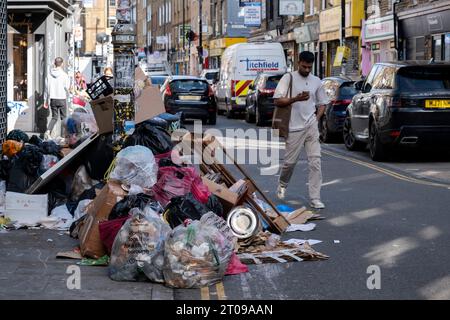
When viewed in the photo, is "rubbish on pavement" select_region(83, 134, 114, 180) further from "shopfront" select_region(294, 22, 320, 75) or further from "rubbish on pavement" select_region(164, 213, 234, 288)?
"shopfront" select_region(294, 22, 320, 75)

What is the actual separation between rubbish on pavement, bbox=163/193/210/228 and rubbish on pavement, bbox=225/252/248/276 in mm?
588

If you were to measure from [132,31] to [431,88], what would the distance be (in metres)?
7.71

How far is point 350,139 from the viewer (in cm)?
2052

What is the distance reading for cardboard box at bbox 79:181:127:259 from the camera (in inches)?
333

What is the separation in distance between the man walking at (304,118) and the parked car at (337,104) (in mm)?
10102

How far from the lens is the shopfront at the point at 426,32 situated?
1198 inches

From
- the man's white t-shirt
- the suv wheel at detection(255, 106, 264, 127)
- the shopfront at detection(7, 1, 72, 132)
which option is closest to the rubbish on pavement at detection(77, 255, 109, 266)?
the man's white t-shirt

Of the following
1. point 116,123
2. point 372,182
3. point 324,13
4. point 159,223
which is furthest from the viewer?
point 324,13

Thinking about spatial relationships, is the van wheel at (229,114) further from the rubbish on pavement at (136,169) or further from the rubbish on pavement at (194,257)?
the rubbish on pavement at (194,257)

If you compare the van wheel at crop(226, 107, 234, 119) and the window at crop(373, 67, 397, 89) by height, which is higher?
the window at crop(373, 67, 397, 89)

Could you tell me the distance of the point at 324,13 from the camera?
43.5 metres

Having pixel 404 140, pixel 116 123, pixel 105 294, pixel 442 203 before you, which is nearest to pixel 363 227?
pixel 442 203

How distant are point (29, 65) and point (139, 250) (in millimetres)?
17283

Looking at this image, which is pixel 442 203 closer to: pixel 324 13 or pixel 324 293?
pixel 324 293
